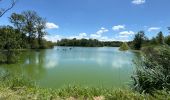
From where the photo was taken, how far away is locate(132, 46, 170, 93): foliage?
5.27m

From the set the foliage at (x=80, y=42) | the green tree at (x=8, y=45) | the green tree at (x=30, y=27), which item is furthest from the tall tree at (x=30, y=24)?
the foliage at (x=80, y=42)

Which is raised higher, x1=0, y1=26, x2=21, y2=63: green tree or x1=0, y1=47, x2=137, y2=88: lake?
x1=0, y1=26, x2=21, y2=63: green tree

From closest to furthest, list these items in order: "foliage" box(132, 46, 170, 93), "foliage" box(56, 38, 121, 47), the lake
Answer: "foliage" box(132, 46, 170, 93) < the lake < "foliage" box(56, 38, 121, 47)

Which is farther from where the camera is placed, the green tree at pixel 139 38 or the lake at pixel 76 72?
the green tree at pixel 139 38

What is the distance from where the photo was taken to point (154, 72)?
5.55 metres

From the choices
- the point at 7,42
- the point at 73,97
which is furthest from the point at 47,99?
the point at 7,42

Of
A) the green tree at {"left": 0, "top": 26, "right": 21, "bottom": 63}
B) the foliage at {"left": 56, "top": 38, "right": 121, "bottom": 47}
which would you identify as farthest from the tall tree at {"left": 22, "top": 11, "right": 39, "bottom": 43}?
the foliage at {"left": 56, "top": 38, "right": 121, "bottom": 47}

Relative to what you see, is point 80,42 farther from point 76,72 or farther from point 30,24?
point 76,72

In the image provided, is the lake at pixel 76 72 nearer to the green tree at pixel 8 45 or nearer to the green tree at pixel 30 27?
the green tree at pixel 8 45

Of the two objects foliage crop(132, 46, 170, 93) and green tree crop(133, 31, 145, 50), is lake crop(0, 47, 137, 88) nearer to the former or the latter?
foliage crop(132, 46, 170, 93)

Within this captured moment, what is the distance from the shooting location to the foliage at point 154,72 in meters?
5.27

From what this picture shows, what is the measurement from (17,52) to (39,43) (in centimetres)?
3442

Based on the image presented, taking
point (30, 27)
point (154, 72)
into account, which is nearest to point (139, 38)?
point (30, 27)

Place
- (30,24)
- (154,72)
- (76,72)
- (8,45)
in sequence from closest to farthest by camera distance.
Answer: (154,72) < (76,72) < (8,45) < (30,24)
